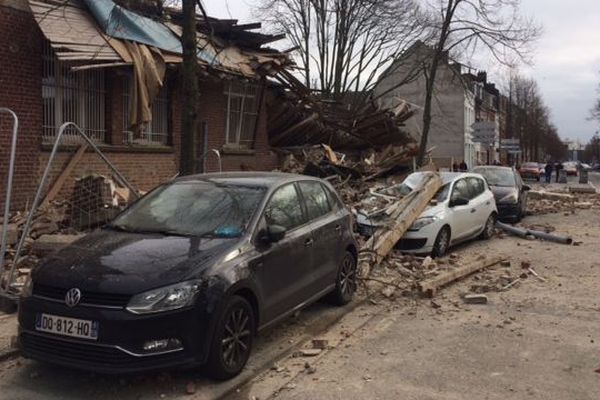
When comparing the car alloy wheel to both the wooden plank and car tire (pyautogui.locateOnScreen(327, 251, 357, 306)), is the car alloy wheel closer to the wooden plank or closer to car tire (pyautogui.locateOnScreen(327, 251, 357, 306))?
car tire (pyautogui.locateOnScreen(327, 251, 357, 306))

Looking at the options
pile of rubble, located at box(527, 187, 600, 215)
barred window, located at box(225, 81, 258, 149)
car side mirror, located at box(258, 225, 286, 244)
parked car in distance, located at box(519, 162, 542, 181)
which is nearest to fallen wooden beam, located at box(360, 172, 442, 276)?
car side mirror, located at box(258, 225, 286, 244)

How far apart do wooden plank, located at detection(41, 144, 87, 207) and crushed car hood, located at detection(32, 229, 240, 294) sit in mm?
6321

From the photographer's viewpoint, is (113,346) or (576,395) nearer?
(113,346)

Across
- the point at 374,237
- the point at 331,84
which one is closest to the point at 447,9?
the point at 331,84

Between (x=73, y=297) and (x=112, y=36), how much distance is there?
866 centimetres

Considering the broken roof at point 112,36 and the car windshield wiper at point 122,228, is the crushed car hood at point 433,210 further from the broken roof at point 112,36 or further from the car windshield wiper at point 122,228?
the car windshield wiper at point 122,228

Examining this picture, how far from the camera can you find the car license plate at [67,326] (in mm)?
4543

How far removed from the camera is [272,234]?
18.5 ft

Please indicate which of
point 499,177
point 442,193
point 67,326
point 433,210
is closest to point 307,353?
point 67,326

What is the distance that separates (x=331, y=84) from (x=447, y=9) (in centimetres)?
1036

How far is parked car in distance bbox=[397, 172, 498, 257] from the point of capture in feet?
37.0

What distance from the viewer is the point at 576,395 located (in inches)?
198

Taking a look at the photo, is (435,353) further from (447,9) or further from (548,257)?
(447,9)

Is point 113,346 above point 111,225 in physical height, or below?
below
